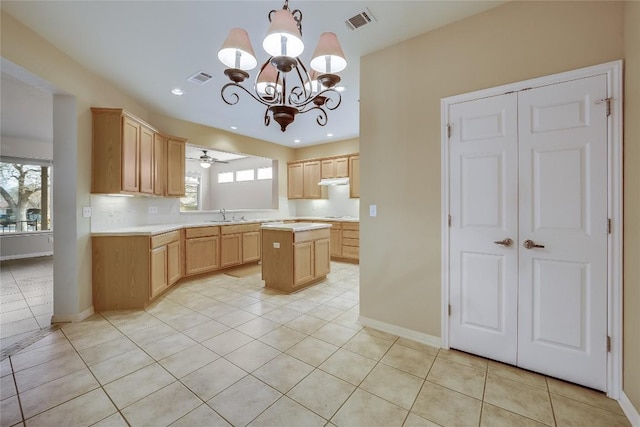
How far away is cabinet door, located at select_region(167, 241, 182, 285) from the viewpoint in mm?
3874

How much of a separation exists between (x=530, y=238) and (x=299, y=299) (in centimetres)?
266

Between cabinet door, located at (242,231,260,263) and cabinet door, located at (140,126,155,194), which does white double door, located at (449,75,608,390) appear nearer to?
cabinet door, located at (140,126,155,194)

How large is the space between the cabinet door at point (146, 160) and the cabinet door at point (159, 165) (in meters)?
0.09

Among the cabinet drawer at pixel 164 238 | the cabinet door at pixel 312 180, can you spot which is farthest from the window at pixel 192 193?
the cabinet drawer at pixel 164 238

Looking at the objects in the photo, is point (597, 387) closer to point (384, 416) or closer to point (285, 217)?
point (384, 416)

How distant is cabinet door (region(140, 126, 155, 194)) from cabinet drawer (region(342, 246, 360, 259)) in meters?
3.85

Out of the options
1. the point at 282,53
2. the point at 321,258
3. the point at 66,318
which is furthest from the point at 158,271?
the point at 282,53

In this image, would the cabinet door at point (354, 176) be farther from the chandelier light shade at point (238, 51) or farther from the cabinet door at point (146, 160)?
the chandelier light shade at point (238, 51)

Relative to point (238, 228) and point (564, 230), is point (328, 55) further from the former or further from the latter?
point (238, 228)

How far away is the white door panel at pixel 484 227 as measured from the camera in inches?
82.7

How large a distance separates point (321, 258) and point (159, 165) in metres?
3.01

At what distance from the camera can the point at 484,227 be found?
220 centimetres

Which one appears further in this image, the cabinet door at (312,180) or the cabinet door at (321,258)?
the cabinet door at (312,180)

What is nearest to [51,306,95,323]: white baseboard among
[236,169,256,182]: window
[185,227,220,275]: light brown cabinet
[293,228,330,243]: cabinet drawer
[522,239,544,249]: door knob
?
[185,227,220,275]: light brown cabinet
